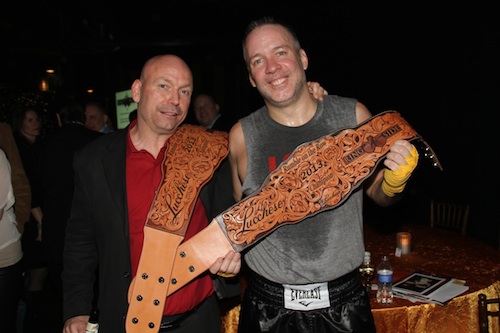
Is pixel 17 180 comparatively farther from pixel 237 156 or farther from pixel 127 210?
pixel 237 156

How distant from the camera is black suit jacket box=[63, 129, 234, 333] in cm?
183

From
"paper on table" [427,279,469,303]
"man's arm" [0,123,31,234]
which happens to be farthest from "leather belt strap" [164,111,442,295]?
"man's arm" [0,123,31,234]

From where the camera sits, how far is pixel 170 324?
6.02 feet

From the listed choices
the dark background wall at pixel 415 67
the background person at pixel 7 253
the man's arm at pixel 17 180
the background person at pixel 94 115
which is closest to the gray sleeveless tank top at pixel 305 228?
the background person at pixel 7 253

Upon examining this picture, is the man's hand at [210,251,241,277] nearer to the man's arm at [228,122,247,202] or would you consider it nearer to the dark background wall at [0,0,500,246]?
the man's arm at [228,122,247,202]

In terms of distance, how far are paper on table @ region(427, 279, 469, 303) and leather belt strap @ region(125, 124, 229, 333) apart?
144 centimetres

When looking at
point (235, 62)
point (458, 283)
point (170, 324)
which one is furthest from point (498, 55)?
point (235, 62)

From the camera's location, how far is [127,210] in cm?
183

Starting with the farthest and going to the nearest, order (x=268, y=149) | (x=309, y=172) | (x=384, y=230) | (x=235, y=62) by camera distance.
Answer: (x=235, y=62) < (x=384, y=230) < (x=268, y=149) < (x=309, y=172)

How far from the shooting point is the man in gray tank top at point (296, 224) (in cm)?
176

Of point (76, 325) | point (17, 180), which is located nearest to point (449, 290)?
point (76, 325)

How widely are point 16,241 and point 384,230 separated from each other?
281 cm

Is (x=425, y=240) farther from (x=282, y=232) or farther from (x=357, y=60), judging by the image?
(x=357, y=60)

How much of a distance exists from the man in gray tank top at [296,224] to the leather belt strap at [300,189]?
9cm
